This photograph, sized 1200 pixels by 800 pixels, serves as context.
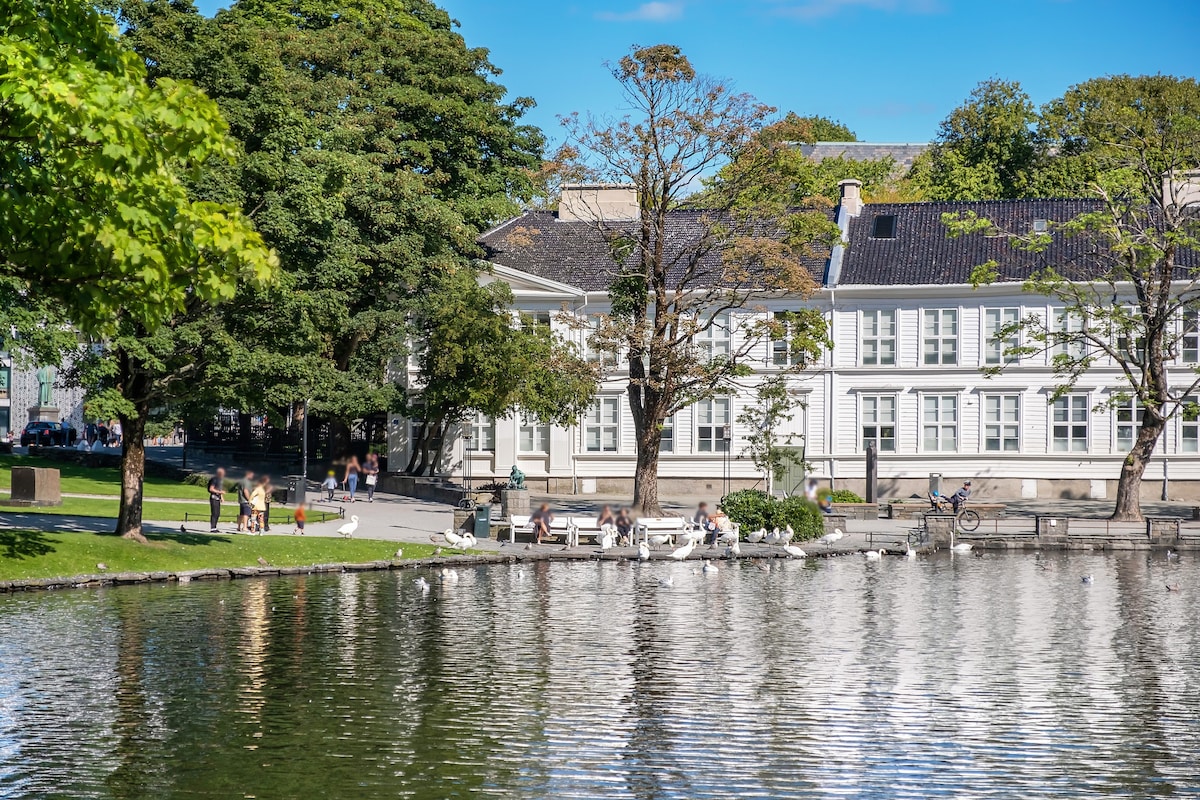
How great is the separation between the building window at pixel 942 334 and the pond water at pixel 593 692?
32515 mm

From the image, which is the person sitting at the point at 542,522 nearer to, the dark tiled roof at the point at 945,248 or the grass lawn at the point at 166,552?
the grass lawn at the point at 166,552

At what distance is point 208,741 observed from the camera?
53.4 ft

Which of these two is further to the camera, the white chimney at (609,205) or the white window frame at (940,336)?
the white chimney at (609,205)

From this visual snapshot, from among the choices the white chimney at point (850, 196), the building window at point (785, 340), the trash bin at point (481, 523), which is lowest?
the trash bin at point (481, 523)

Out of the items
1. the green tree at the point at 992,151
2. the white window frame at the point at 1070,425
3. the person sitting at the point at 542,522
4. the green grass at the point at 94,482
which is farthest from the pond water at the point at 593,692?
the green tree at the point at 992,151

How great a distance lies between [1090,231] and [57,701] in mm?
42226

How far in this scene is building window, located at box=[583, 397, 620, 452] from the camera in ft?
212

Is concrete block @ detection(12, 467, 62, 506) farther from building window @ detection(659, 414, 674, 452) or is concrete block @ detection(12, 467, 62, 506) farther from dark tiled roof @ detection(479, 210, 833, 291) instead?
building window @ detection(659, 414, 674, 452)

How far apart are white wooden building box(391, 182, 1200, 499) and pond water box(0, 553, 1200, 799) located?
103ft

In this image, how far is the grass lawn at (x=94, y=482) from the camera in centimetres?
5084

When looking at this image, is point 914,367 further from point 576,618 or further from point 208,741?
point 208,741

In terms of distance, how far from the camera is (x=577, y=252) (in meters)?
67.4

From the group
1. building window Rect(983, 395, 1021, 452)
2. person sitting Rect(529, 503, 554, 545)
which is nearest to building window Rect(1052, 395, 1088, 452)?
building window Rect(983, 395, 1021, 452)

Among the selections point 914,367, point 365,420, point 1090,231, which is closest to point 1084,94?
point 914,367
